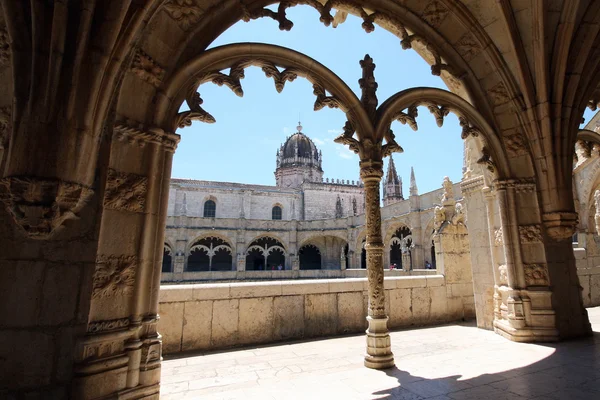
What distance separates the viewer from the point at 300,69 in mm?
3471

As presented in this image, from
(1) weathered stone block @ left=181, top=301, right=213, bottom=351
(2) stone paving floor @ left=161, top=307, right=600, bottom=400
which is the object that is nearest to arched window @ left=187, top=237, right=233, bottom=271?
(1) weathered stone block @ left=181, top=301, right=213, bottom=351

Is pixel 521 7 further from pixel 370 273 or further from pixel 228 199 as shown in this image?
pixel 228 199

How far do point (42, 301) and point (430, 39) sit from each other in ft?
17.3

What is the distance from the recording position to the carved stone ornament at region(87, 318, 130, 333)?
2.11m

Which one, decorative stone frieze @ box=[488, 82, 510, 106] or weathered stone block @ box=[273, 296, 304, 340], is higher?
decorative stone frieze @ box=[488, 82, 510, 106]

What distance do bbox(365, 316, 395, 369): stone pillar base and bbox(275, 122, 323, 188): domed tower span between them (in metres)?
33.8

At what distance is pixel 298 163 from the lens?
38094 mm

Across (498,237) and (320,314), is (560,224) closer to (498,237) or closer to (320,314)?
(498,237)

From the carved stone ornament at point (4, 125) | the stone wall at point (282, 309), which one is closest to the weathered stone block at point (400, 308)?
the stone wall at point (282, 309)

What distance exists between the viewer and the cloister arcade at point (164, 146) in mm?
1820

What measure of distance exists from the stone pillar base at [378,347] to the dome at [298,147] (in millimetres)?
35798

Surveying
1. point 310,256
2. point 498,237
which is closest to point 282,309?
point 498,237

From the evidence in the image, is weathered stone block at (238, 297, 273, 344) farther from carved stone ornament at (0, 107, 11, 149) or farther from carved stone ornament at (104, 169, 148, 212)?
carved stone ornament at (0, 107, 11, 149)

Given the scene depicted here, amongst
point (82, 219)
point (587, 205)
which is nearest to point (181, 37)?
point (82, 219)
